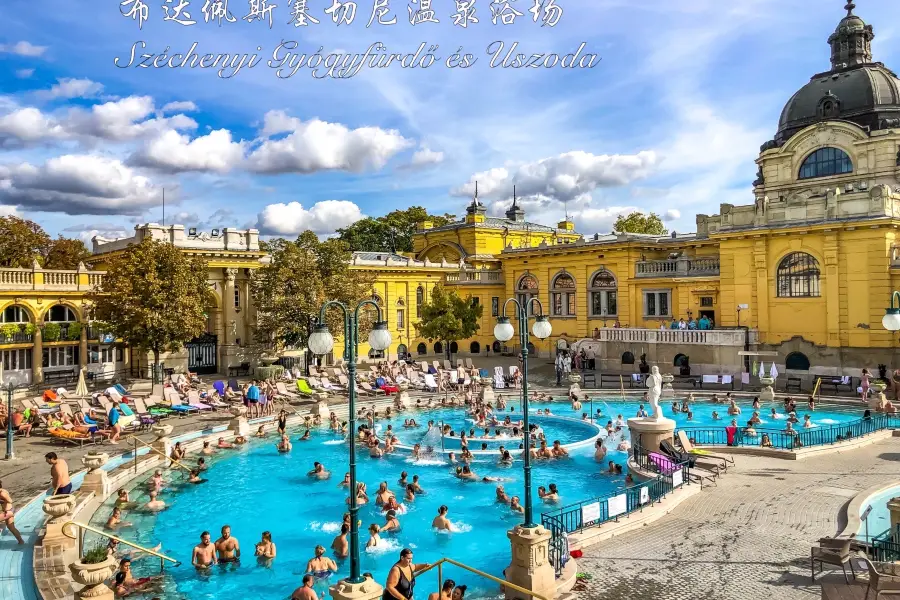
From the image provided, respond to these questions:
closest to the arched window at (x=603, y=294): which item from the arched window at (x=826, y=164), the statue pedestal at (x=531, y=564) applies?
the arched window at (x=826, y=164)

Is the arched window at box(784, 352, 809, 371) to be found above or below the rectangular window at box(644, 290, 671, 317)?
below

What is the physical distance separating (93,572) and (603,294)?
36.7 metres

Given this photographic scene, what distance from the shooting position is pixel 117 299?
29.6 metres

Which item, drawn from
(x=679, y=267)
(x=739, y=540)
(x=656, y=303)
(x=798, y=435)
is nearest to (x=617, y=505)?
(x=739, y=540)

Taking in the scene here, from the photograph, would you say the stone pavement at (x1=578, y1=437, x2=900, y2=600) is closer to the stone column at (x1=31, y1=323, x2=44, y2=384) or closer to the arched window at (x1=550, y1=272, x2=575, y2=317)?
the arched window at (x1=550, y1=272, x2=575, y2=317)

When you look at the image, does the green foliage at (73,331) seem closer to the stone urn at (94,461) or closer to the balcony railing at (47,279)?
the balcony railing at (47,279)

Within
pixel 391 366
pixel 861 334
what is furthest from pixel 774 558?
pixel 391 366

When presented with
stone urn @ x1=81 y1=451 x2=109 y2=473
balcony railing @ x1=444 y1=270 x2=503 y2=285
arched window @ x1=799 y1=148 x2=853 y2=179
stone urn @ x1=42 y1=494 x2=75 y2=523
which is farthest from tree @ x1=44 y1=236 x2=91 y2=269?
arched window @ x1=799 y1=148 x2=853 y2=179

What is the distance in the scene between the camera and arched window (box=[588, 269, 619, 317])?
1671 inches

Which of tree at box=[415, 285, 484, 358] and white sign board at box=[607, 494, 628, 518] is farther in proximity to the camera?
tree at box=[415, 285, 484, 358]

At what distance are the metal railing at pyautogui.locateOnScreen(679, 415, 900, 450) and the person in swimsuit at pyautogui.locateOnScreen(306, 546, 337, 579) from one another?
38.3 ft

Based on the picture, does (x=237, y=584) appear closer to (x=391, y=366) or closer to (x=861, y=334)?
(x=391, y=366)

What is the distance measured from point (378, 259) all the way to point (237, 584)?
37968mm

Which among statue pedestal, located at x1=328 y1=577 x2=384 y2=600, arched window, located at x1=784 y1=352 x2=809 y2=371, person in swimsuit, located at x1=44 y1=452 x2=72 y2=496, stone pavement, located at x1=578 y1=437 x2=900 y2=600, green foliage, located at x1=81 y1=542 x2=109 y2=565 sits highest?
arched window, located at x1=784 y1=352 x2=809 y2=371
